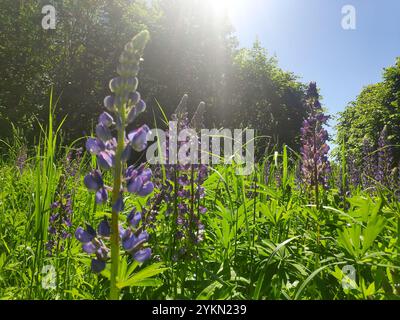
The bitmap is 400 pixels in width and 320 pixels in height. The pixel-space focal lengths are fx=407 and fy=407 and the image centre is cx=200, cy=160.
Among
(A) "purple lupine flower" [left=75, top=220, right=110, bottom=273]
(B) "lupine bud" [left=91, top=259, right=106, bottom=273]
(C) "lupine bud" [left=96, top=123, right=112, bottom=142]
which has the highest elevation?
(C) "lupine bud" [left=96, top=123, right=112, bottom=142]

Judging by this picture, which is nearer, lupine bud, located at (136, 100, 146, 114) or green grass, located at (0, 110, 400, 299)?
lupine bud, located at (136, 100, 146, 114)

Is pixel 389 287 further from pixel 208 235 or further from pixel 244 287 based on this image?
pixel 208 235

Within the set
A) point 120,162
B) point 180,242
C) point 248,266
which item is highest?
point 120,162

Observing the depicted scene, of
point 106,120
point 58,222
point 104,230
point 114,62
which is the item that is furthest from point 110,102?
point 114,62

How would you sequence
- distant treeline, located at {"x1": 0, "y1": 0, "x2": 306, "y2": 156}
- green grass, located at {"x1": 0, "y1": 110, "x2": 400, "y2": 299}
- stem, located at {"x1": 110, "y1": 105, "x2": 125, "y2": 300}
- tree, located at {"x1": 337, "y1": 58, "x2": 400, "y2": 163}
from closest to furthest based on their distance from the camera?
stem, located at {"x1": 110, "y1": 105, "x2": 125, "y2": 300}, green grass, located at {"x1": 0, "y1": 110, "x2": 400, "y2": 299}, tree, located at {"x1": 337, "y1": 58, "x2": 400, "y2": 163}, distant treeline, located at {"x1": 0, "y1": 0, "x2": 306, "y2": 156}

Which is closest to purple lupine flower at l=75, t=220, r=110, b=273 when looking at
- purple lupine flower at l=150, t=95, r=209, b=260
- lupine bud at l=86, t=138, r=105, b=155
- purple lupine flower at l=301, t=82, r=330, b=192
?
lupine bud at l=86, t=138, r=105, b=155

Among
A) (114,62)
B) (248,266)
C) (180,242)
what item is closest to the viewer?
(248,266)

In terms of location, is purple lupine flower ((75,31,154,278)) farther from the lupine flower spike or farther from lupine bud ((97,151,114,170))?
the lupine flower spike

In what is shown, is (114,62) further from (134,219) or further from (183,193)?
(134,219)

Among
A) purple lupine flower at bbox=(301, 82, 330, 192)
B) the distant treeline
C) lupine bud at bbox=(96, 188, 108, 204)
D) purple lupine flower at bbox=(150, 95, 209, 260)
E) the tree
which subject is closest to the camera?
lupine bud at bbox=(96, 188, 108, 204)

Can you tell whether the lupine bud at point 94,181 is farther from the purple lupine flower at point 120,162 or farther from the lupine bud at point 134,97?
the lupine bud at point 134,97

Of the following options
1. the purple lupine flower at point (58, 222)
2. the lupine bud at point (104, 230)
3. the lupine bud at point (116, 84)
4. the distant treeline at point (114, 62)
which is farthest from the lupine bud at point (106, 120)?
the distant treeline at point (114, 62)

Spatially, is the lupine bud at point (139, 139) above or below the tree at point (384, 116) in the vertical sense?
below
